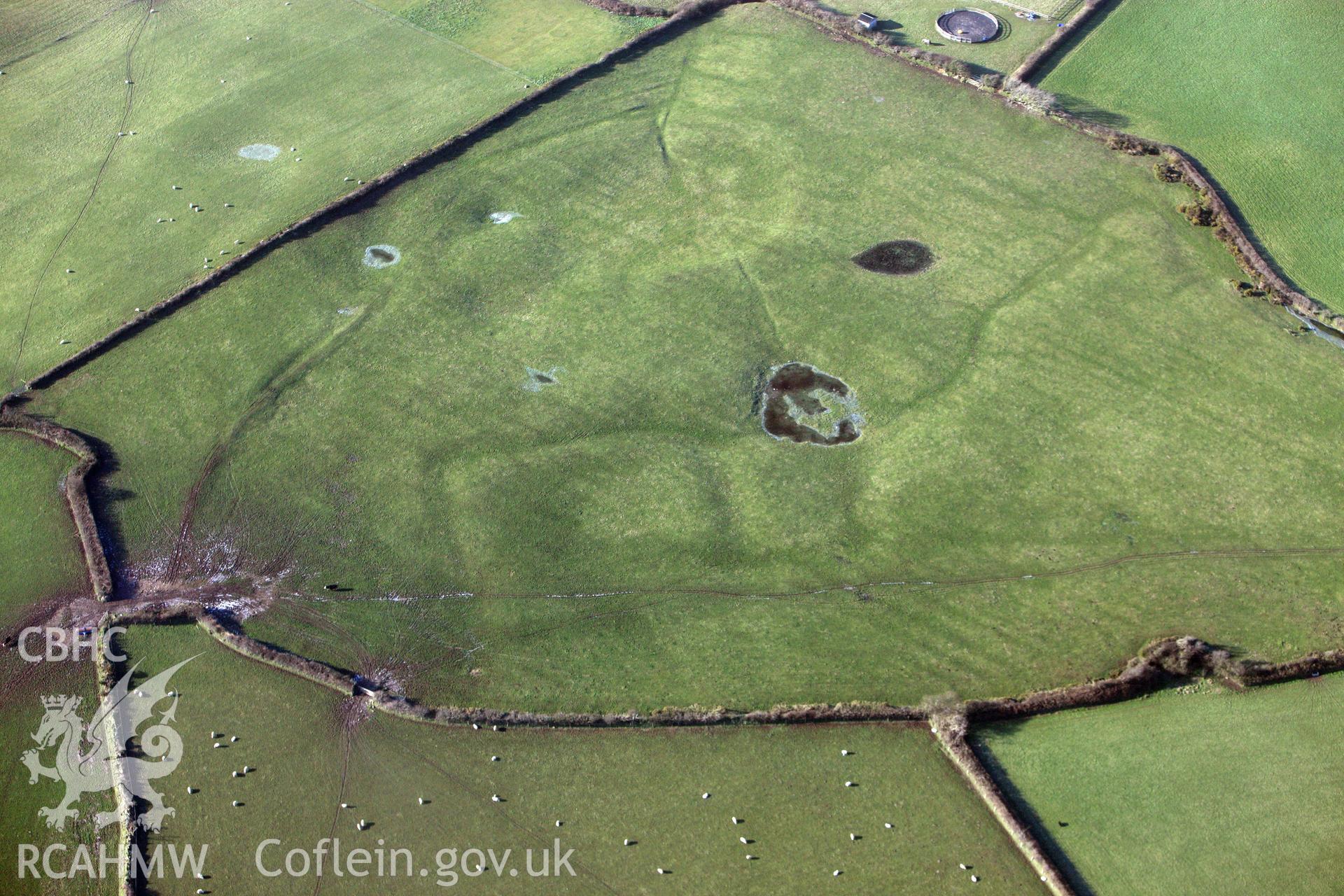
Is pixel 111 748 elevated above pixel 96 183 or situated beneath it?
situated beneath

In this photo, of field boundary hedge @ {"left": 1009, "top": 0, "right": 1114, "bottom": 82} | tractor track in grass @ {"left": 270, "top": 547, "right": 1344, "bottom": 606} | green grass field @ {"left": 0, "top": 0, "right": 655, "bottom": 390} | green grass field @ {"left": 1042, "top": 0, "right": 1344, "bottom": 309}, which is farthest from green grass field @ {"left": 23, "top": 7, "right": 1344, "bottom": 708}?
green grass field @ {"left": 0, "top": 0, "right": 655, "bottom": 390}

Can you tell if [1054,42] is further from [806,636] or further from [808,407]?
[806,636]

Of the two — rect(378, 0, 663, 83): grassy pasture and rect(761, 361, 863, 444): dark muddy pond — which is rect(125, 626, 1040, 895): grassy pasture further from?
rect(378, 0, 663, 83): grassy pasture

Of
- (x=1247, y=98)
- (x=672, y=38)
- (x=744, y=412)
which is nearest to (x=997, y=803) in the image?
(x=744, y=412)

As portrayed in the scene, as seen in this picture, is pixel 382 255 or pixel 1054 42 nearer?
pixel 382 255

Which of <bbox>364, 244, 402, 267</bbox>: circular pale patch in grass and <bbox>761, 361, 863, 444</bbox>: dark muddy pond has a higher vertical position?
<bbox>761, 361, 863, 444</bbox>: dark muddy pond

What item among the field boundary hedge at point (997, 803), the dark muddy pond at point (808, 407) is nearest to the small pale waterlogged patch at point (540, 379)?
the dark muddy pond at point (808, 407)
